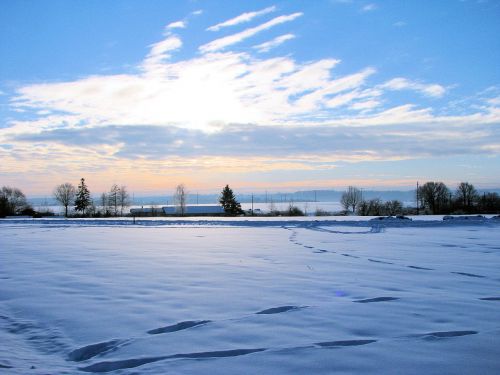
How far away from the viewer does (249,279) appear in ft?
27.3

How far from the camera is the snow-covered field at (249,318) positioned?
392 centimetres

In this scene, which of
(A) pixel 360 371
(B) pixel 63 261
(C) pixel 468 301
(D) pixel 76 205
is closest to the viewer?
(A) pixel 360 371

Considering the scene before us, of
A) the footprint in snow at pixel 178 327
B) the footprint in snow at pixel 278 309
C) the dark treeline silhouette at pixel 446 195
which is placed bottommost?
the footprint in snow at pixel 278 309

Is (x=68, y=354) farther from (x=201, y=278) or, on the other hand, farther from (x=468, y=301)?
(x=468, y=301)

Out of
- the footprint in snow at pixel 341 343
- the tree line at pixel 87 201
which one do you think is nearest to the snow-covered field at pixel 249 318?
the footprint in snow at pixel 341 343

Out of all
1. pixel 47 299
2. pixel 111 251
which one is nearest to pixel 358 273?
pixel 47 299

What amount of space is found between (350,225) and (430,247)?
15.7 meters

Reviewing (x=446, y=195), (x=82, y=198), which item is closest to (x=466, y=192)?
(x=446, y=195)

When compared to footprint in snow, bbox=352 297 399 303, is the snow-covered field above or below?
above

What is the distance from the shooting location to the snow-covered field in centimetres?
392

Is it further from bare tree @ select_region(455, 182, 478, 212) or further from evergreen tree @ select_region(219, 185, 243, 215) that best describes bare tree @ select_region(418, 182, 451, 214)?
evergreen tree @ select_region(219, 185, 243, 215)

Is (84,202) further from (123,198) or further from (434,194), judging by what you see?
(434,194)

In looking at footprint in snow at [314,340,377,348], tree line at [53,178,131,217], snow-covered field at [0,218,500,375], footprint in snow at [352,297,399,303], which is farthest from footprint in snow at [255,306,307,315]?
tree line at [53,178,131,217]

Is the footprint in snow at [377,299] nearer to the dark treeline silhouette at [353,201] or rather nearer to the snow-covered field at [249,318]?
the snow-covered field at [249,318]
